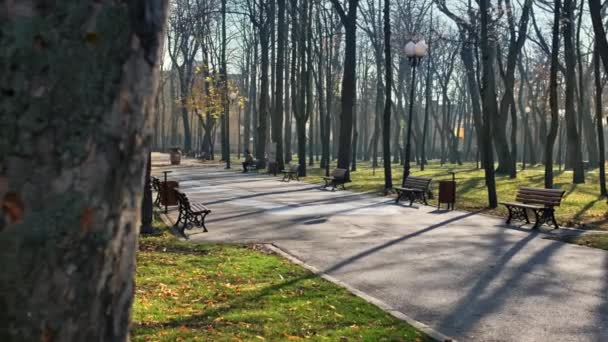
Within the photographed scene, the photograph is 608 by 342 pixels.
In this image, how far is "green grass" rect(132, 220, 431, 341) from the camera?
5.10 m

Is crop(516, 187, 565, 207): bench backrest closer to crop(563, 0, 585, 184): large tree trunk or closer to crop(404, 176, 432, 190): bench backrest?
crop(404, 176, 432, 190): bench backrest

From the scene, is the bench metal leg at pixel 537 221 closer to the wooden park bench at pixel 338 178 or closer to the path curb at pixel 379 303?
the path curb at pixel 379 303

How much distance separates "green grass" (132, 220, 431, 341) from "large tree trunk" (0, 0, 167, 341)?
140 inches

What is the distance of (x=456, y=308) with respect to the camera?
21.0 feet

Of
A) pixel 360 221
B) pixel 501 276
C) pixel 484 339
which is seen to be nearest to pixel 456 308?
pixel 484 339

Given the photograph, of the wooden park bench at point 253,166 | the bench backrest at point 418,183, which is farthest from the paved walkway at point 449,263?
the wooden park bench at point 253,166

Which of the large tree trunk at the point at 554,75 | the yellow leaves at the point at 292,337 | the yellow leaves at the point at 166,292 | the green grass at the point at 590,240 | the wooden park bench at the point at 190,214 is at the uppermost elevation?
the large tree trunk at the point at 554,75

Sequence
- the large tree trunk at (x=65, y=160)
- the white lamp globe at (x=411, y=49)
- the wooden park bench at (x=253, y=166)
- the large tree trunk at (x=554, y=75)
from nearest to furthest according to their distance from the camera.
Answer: the large tree trunk at (x=65, y=160)
the large tree trunk at (x=554, y=75)
the white lamp globe at (x=411, y=49)
the wooden park bench at (x=253, y=166)

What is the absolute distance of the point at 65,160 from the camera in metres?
1.43

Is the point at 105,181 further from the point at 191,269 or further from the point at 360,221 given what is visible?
the point at 360,221

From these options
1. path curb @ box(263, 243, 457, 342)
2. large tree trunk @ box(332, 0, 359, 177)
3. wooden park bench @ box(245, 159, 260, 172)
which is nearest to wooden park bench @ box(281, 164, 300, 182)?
large tree trunk @ box(332, 0, 359, 177)

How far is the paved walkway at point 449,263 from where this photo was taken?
602 centimetres

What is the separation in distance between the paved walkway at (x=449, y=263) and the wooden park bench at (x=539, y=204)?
54 centimetres

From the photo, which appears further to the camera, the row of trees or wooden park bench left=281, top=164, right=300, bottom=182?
wooden park bench left=281, top=164, right=300, bottom=182
